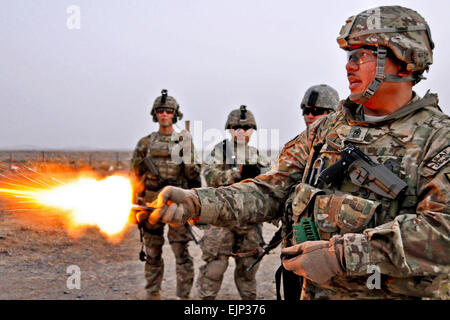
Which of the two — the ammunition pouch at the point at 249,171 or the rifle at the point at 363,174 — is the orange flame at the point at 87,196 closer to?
the rifle at the point at 363,174

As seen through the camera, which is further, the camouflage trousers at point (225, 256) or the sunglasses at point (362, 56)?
the camouflage trousers at point (225, 256)

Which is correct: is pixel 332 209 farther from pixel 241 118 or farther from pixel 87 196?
pixel 241 118

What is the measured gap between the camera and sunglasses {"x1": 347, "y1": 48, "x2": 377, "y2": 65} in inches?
94.8

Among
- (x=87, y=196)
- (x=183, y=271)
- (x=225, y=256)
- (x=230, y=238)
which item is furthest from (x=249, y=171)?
(x=87, y=196)

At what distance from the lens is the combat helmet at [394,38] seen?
2330mm

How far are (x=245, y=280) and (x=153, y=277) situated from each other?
5.28 feet

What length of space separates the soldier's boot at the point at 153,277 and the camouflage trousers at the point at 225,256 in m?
0.82

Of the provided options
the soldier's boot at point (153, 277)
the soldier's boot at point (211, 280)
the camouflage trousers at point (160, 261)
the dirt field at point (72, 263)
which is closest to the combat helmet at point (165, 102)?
the camouflage trousers at point (160, 261)

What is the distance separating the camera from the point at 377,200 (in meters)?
2.26
